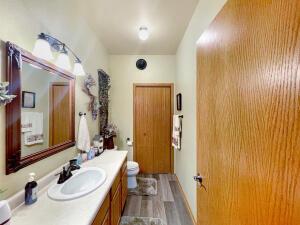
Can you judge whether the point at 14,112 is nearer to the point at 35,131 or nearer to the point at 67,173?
the point at 35,131

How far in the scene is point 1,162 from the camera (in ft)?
3.42

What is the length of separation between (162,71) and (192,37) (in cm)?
149

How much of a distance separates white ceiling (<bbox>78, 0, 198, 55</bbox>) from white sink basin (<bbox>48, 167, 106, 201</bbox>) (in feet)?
5.94

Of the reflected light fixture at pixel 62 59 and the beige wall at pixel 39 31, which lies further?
the reflected light fixture at pixel 62 59

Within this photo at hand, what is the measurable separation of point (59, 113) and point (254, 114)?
165cm

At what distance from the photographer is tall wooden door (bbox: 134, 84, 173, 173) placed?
377cm

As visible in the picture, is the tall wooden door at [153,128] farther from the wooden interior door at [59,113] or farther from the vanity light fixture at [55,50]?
the wooden interior door at [59,113]

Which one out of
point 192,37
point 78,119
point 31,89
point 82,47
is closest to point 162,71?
point 192,37

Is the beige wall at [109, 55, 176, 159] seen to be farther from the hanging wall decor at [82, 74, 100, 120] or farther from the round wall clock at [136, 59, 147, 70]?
the hanging wall decor at [82, 74, 100, 120]

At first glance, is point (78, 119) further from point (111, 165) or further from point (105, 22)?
point (105, 22)

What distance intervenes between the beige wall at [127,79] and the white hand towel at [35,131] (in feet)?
7.54

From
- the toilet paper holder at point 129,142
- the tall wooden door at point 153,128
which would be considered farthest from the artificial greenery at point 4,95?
the tall wooden door at point 153,128

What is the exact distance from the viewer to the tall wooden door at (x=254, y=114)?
1.60ft

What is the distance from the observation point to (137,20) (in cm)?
234
